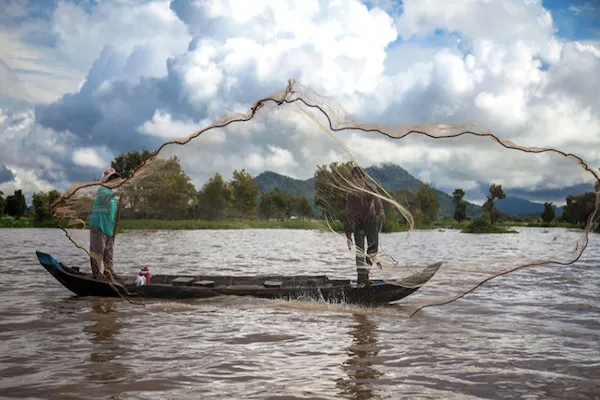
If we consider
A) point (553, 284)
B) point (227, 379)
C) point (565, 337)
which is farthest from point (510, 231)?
point (227, 379)

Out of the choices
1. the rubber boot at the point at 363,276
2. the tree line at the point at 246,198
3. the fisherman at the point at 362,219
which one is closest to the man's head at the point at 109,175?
the tree line at the point at 246,198

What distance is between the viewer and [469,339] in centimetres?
777

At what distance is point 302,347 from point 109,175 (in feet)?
15.5

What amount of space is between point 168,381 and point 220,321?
3108mm

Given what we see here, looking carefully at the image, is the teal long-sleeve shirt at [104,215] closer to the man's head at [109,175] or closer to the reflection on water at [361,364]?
the man's head at [109,175]

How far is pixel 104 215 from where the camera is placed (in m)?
10.3

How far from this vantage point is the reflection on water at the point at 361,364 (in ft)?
17.7

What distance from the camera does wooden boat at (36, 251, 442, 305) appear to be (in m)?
9.55

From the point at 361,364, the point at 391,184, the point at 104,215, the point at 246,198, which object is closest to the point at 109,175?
the point at 104,215

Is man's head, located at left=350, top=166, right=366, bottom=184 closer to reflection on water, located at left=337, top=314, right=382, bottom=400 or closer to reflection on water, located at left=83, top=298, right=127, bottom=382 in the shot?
reflection on water, located at left=337, top=314, right=382, bottom=400

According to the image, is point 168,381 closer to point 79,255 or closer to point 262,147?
point 262,147

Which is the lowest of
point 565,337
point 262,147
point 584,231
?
point 565,337

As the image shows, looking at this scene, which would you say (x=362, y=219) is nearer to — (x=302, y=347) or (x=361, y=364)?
(x=302, y=347)

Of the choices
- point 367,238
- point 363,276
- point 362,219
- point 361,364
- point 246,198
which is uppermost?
point 246,198
